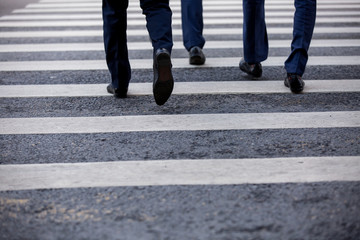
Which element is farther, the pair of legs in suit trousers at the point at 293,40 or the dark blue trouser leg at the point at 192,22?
the dark blue trouser leg at the point at 192,22

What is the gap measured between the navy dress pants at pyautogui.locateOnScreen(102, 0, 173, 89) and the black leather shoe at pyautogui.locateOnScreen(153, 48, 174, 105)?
0.12 m

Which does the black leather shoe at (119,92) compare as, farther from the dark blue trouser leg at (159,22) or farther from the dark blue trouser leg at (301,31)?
the dark blue trouser leg at (301,31)

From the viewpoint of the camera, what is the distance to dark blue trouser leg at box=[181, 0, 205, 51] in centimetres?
513

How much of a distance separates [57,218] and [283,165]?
1.17 m

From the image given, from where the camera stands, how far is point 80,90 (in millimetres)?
4332

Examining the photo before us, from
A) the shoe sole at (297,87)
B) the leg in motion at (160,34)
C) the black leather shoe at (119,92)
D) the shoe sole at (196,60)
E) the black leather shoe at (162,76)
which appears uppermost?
the leg in motion at (160,34)

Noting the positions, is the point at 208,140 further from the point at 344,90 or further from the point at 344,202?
the point at 344,90

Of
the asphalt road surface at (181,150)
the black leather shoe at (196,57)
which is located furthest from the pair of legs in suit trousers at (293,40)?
the black leather shoe at (196,57)

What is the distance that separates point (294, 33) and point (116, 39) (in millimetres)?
1393

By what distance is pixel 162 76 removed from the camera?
3629 millimetres

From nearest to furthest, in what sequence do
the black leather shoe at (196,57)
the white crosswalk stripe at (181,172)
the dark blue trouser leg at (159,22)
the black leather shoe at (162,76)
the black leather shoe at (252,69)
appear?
the white crosswalk stripe at (181,172) → the black leather shoe at (162,76) → the dark blue trouser leg at (159,22) → the black leather shoe at (252,69) → the black leather shoe at (196,57)

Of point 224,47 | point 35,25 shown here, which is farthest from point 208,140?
point 35,25

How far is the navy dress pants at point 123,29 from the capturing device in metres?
3.74

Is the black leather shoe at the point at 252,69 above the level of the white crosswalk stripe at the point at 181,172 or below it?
below
